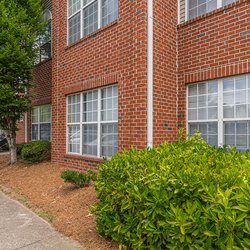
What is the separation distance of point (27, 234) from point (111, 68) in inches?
167

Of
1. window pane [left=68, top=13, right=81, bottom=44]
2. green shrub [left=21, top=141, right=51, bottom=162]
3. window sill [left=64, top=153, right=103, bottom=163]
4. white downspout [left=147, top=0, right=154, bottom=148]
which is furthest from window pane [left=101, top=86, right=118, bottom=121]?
green shrub [left=21, top=141, right=51, bottom=162]

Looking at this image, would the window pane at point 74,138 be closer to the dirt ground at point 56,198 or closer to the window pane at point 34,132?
the dirt ground at point 56,198

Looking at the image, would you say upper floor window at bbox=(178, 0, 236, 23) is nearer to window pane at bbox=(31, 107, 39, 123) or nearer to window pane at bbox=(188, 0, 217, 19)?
window pane at bbox=(188, 0, 217, 19)

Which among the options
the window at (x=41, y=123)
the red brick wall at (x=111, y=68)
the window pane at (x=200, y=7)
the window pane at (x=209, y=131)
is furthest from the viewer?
the window at (x=41, y=123)

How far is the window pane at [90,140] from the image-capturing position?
733cm

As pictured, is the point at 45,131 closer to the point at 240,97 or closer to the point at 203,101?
the point at 203,101

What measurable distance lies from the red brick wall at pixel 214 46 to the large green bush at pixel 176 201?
94.5 inches

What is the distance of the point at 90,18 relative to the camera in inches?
304

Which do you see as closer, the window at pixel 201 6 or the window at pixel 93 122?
the window at pixel 201 6

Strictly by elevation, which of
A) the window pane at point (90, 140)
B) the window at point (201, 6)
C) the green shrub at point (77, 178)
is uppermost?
the window at point (201, 6)

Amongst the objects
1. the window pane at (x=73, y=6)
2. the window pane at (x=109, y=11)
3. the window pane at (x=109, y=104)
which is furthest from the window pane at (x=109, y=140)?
the window pane at (x=73, y=6)

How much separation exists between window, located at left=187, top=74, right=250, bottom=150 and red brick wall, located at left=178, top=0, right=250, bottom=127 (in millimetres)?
190

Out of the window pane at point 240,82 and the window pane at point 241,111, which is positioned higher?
the window pane at point 240,82

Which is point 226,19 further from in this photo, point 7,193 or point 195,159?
point 7,193
